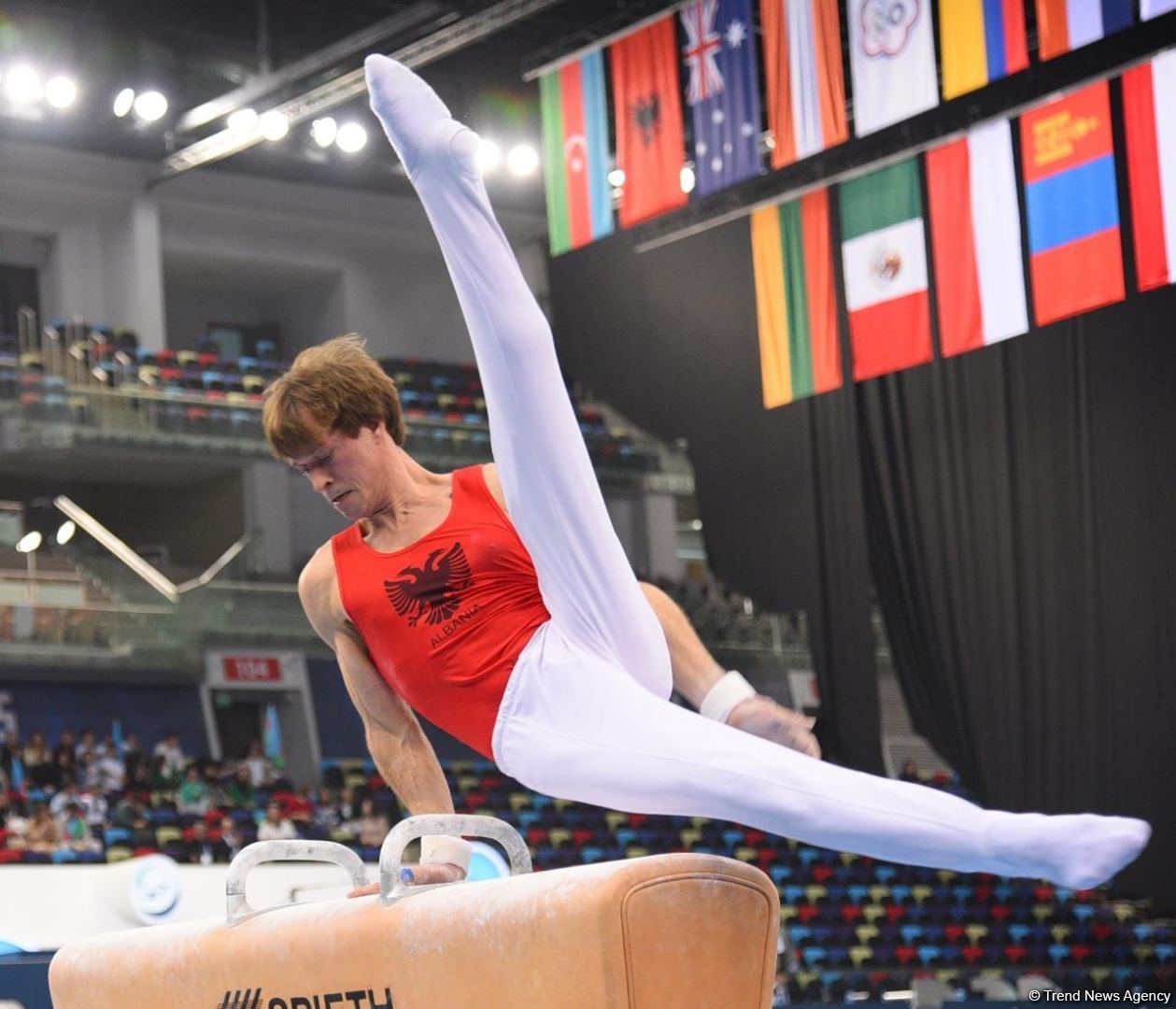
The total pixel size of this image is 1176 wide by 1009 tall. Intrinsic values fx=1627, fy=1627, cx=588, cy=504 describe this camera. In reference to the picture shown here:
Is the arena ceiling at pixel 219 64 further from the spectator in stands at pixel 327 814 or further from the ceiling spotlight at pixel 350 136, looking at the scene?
the spectator in stands at pixel 327 814

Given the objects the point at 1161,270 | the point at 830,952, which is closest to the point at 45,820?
the point at 830,952

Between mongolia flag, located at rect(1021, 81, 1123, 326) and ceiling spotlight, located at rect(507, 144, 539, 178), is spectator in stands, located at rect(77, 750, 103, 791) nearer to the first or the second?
ceiling spotlight, located at rect(507, 144, 539, 178)

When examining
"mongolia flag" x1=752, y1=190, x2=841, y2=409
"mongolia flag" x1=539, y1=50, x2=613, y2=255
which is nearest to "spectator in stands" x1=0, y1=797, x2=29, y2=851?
"mongolia flag" x1=539, y1=50, x2=613, y2=255

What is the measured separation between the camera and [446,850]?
3.15m

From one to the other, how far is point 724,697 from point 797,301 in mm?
9751

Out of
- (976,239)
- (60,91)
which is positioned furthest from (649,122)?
(60,91)

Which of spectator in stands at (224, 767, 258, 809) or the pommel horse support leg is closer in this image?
the pommel horse support leg

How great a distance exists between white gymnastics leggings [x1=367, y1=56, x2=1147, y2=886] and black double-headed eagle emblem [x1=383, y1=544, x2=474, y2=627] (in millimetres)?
187

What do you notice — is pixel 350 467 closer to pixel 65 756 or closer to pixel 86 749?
pixel 65 756

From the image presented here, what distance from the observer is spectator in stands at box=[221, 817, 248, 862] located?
1202 cm

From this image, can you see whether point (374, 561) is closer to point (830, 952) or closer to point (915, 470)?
point (830, 952)

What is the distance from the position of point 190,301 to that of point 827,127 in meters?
11.7

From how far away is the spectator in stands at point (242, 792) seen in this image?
13906mm

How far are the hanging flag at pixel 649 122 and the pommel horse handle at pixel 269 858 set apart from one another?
353 inches
